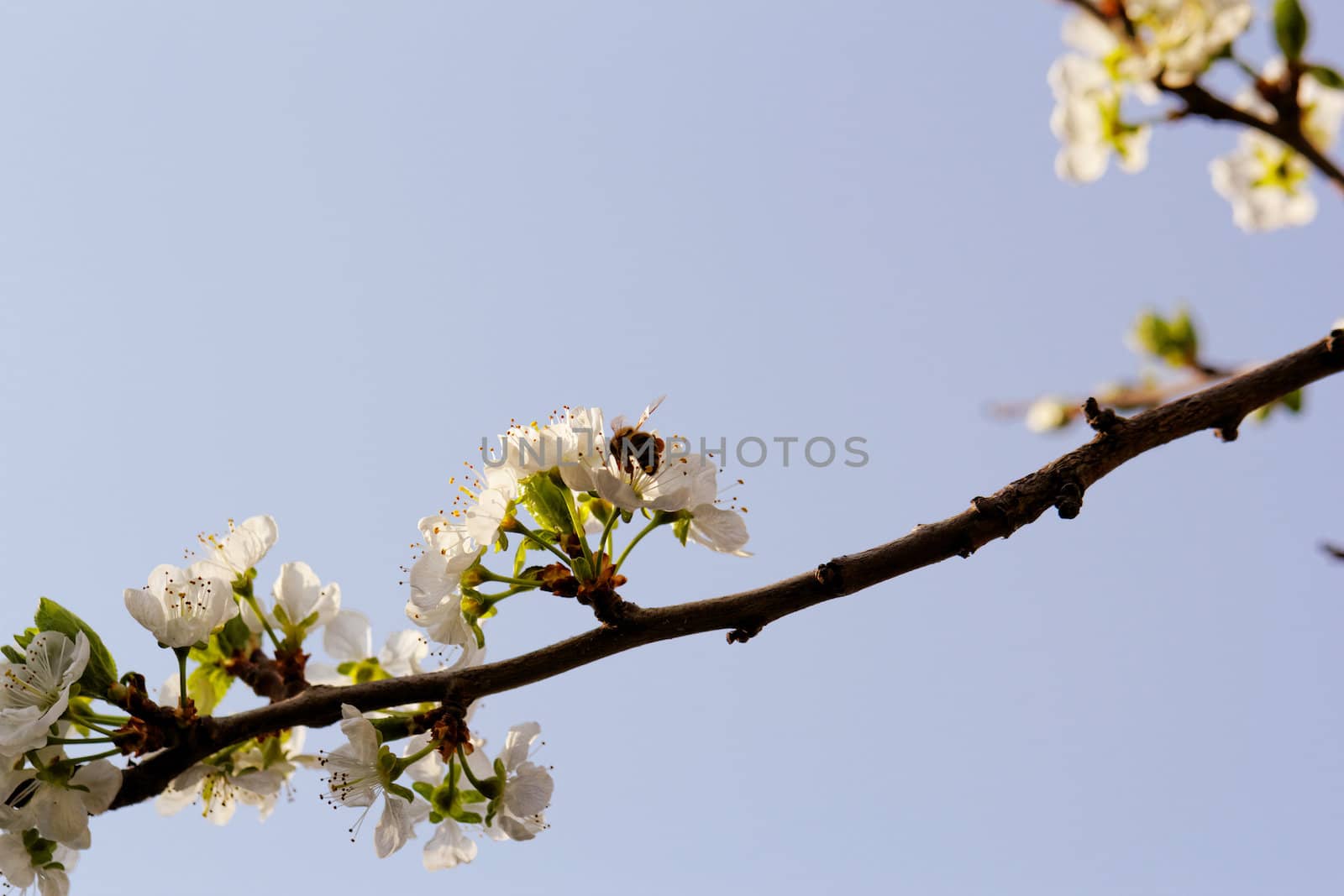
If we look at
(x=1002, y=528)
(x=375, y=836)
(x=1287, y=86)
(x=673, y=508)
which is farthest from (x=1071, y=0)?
(x=375, y=836)

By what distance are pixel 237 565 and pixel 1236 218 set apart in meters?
2.85

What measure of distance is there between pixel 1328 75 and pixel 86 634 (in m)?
2.80

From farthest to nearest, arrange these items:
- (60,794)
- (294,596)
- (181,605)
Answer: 1. (294,596)
2. (181,605)
3. (60,794)

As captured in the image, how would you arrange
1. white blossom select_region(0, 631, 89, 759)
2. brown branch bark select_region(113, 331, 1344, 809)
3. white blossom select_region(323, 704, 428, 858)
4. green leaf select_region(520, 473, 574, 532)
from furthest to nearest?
green leaf select_region(520, 473, 574, 532) → white blossom select_region(323, 704, 428, 858) → white blossom select_region(0, 631, 89, 759) → brown branch bark select_region(113, 331, 1344, 809)

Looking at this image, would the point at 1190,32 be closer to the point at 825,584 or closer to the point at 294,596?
the point at 825,584

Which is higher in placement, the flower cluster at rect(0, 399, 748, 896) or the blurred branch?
the blurred branch

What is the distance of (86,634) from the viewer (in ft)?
7.43

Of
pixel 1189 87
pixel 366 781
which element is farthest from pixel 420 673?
pixel 1189 87

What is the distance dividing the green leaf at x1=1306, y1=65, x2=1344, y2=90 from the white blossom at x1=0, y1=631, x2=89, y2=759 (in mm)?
2748

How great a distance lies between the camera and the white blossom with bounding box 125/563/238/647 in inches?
92.7

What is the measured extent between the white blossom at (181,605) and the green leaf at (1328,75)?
8.40ft

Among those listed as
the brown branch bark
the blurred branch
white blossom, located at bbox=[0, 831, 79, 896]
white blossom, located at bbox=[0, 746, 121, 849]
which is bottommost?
white blossom, located at bbox=[0, 831, 79, 896]

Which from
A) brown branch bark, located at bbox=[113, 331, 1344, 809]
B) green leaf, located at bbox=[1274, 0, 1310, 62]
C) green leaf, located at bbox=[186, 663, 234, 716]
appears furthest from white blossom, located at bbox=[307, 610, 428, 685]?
green leaf, located at bbox=[1274, 0, 1310, 62]

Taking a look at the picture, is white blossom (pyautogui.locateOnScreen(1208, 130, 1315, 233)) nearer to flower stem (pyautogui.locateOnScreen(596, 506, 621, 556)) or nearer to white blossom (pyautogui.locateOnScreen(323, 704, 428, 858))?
flower stem (pyautogui.locateOnScreen(596, 506, 621, 556))
